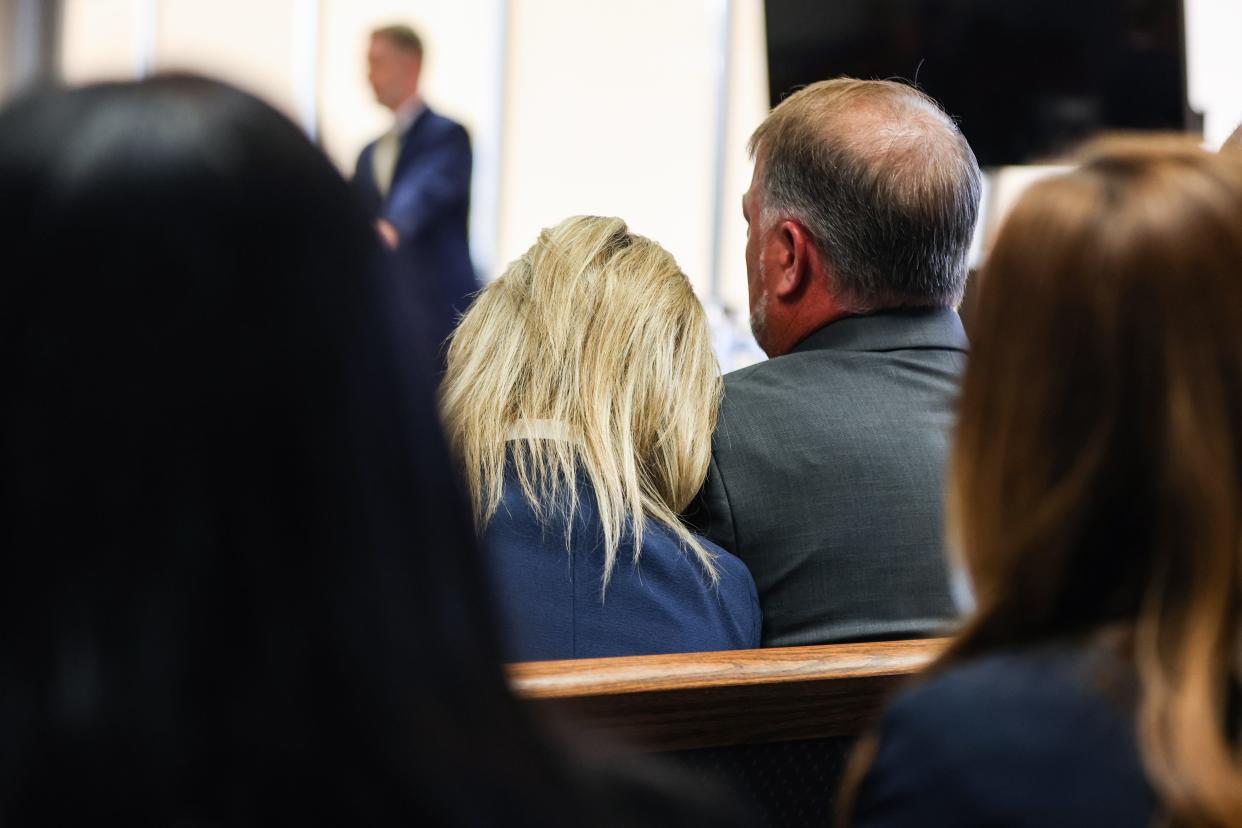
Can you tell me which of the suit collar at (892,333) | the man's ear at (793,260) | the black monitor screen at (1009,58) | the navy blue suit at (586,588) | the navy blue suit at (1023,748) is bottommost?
the navy blue suit at (586,588)

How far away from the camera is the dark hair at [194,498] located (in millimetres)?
565

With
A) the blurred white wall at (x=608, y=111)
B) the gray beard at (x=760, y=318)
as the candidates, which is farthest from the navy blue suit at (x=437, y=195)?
the gray beard at (x=760, y=318)

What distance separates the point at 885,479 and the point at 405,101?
13.6 feet

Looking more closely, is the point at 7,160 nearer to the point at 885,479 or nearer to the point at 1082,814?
the point at 1082,814

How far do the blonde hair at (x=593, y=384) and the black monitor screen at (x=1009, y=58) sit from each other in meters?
1.99

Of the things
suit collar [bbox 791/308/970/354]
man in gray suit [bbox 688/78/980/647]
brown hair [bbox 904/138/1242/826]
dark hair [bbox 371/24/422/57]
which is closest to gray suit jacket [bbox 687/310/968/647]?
man in gray suit [bbox 688/78/980/647]

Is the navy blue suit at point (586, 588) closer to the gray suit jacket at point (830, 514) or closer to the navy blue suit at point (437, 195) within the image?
the gray suit jacket at point (830, 514)

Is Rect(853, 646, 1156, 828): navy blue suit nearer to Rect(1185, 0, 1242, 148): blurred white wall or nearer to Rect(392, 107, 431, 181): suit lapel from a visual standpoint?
Rect(392, 107, 431, 181): suit lapel

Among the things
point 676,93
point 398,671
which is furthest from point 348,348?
point 676,93

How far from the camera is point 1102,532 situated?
0.85 meters

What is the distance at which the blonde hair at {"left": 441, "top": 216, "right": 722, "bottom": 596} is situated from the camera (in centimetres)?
162

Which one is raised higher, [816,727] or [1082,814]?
[1082,814]

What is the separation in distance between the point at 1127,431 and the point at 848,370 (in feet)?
3.51

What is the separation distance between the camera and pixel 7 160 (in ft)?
1.91
